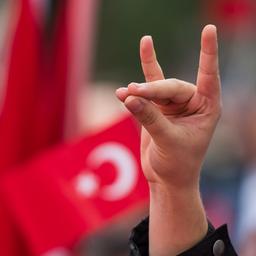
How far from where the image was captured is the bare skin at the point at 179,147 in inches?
93.3

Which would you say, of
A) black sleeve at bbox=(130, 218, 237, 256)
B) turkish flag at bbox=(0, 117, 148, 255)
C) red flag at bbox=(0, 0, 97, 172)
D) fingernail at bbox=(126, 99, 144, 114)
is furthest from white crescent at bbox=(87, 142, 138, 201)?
fingernail at bbox=(126, 99, 144, 114)

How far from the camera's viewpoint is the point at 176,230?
8.08 feet

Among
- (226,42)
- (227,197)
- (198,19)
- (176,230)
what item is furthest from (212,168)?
(198,19)

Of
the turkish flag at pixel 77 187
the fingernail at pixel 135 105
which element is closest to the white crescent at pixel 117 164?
the turkish flag at pixel 77 187

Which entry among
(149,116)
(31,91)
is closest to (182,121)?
(149,116)

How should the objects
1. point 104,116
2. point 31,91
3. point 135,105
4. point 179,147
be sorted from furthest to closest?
point 104,116 → point 31,91 → point 179,147 → point 135,105

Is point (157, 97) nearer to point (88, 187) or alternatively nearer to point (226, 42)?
point (88, 187)

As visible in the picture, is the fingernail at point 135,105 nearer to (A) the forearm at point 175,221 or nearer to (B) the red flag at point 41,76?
(A) the forearm at point 175,221

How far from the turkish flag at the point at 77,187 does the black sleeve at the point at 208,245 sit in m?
1.40

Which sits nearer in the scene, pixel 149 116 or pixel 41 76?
pixel 149 116

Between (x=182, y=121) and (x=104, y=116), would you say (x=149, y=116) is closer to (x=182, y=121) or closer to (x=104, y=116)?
(x=182, y=121)

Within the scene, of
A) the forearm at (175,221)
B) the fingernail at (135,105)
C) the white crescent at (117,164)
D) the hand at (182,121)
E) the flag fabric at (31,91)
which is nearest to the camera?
the fingernail at (135,105)

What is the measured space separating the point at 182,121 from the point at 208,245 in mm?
259

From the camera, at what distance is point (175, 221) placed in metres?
2.46
